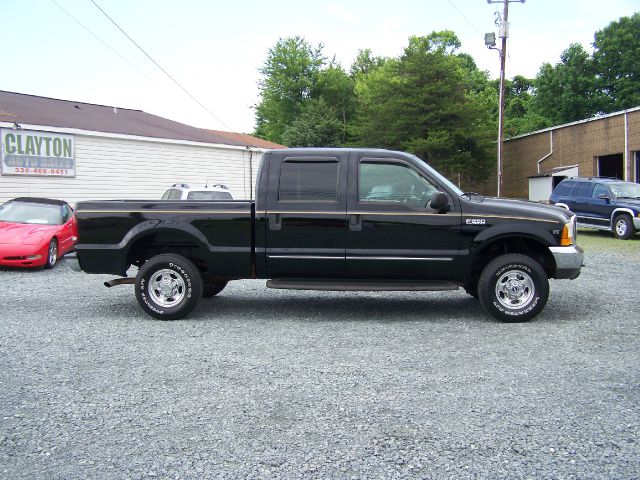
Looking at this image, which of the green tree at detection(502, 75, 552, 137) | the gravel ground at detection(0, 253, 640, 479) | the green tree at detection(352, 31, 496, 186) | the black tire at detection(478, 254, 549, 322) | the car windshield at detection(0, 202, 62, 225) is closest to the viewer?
the gravel ground at detection(0, 253, 640, 479)

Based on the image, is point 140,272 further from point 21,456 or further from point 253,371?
point 21,456

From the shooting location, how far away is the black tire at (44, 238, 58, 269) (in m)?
11.4

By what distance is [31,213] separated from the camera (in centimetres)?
1220

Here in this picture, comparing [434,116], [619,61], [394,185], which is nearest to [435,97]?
[434,116]

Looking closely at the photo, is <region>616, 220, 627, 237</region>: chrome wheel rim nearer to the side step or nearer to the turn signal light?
the turn signal light

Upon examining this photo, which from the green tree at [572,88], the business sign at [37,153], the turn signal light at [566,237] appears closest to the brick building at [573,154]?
the green tree at [572,88]

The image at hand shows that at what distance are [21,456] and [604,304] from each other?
7.04m

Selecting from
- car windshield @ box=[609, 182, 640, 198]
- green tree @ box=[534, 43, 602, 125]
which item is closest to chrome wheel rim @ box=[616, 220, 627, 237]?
car windshield @ box=[609, 182, 640, 198]

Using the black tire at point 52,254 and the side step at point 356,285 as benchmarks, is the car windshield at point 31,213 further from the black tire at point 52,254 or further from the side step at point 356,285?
the side step at point 356,285

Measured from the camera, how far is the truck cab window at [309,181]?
22.2 ft

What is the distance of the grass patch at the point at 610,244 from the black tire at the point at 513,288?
7.62 meters

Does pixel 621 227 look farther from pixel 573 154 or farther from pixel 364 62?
pixel 364 62

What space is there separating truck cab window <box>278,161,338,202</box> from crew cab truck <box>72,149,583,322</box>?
1cm

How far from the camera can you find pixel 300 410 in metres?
3.92
